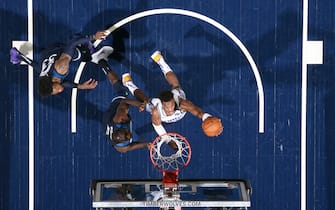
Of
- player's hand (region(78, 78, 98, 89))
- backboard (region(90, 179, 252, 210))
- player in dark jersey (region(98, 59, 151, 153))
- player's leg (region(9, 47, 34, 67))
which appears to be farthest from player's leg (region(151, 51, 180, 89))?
player's leg (region(9, 47, 34, 67))

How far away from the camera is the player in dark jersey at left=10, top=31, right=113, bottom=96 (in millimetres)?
9023

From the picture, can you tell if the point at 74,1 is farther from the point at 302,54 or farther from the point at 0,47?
the point at 302,54

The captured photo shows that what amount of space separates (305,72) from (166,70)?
94.5 inches

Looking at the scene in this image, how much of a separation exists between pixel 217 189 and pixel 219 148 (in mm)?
1443

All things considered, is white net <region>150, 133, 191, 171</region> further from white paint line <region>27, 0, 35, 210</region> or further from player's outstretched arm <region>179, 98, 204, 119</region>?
white paint line <region>27, 0, 35, 210</region>

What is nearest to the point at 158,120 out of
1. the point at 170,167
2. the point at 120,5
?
the point at 170,167

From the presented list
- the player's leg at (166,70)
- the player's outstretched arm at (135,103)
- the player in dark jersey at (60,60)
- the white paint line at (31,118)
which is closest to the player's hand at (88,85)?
the player in dark jersey at (60,60)

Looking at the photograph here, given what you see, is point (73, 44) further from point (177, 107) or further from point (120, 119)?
point (177, 107)

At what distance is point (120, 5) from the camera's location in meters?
9.83

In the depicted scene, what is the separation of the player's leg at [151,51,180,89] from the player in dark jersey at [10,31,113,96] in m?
0.92

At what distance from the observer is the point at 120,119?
9133 millimetres

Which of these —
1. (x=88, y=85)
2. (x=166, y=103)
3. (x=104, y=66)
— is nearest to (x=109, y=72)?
(x=104, y=66)

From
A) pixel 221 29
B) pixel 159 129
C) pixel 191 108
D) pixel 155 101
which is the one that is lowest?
pixel 159 129

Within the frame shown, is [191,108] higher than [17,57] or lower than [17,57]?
lower
